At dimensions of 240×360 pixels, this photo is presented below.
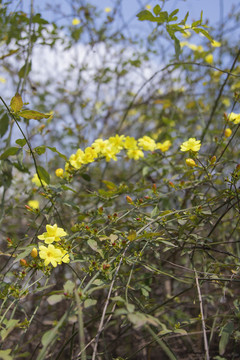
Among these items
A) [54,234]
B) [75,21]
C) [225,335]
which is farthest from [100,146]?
[75,21]

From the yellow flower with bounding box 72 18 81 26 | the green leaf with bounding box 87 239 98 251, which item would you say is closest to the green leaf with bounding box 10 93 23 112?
the green leaf with bounding box 87 239 98 251

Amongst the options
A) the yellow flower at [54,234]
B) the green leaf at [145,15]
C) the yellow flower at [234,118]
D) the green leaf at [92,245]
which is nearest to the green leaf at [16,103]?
the yellow flower at [54,234]

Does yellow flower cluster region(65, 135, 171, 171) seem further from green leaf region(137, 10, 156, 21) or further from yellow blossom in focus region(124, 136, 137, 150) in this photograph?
green leaf region(137, 10, 156, 21)

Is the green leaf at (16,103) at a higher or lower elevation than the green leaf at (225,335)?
higher

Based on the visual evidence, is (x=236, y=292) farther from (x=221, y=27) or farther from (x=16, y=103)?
(x=221, y=27)

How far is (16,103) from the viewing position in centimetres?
115

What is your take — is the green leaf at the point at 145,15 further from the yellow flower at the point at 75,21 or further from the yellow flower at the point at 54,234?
the yellow flower at the point at 75,21

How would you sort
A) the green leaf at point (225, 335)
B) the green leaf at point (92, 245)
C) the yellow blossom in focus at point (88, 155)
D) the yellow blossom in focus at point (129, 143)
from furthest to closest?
the yellow blossom in focus at point (129, 143)
the yellow blossom in focus at point (88, 155)
the green leaf at point (92, 245)
the green leaf at point (225, 335)

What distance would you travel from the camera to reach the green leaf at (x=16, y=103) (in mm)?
1136

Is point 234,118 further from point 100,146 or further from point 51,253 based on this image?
point 51,253

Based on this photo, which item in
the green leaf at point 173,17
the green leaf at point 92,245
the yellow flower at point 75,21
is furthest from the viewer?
the yellow flower at point 75,21

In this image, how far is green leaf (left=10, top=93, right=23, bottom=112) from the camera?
1.14 metres

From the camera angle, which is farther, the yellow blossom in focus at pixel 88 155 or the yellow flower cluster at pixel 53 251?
the yellow blossom in focus at pixel 88 155

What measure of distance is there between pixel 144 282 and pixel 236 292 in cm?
72
